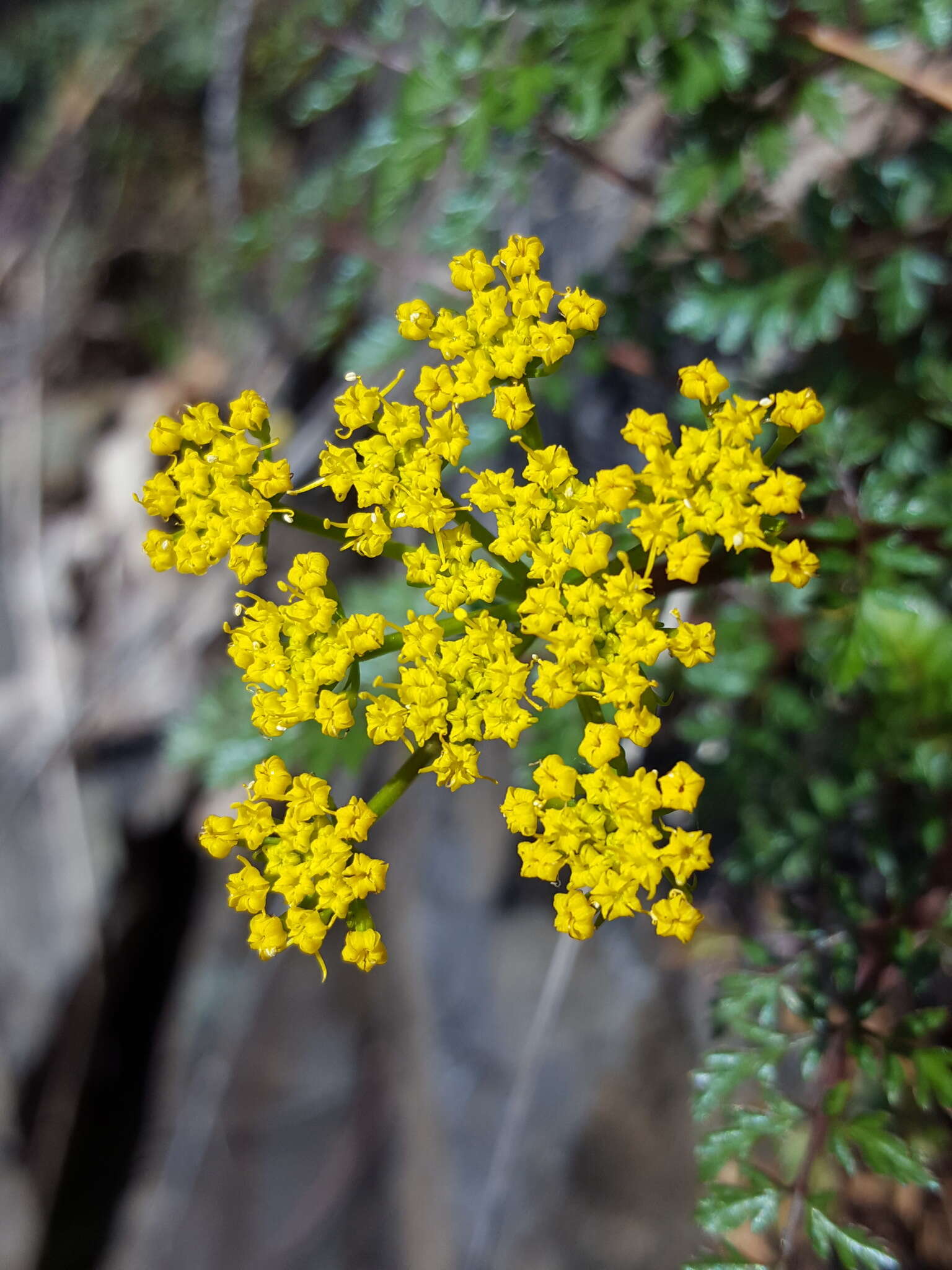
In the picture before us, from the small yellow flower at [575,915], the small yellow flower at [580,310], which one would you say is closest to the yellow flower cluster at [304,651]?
the small yellow flower at [575,915]

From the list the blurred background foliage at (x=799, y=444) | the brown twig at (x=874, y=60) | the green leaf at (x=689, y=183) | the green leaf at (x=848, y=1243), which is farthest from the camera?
the green leaf at (x=689, y=183)

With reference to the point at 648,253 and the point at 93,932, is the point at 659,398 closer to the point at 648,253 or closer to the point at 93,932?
→ the point at 648,253

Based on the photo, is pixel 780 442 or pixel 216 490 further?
pixel 216 490

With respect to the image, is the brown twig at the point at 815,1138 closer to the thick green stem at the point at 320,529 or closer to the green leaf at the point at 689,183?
the thick green stem at the point at 320,529

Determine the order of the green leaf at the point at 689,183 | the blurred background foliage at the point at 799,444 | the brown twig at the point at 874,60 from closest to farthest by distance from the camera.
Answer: the blurred background foliage at the point at 799,444 < the brown twig at the point at 874,60 < the green leaf at the point at 689,183

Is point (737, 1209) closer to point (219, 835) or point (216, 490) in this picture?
point (219, 835)

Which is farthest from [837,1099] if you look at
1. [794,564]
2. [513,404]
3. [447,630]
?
[513,404]
